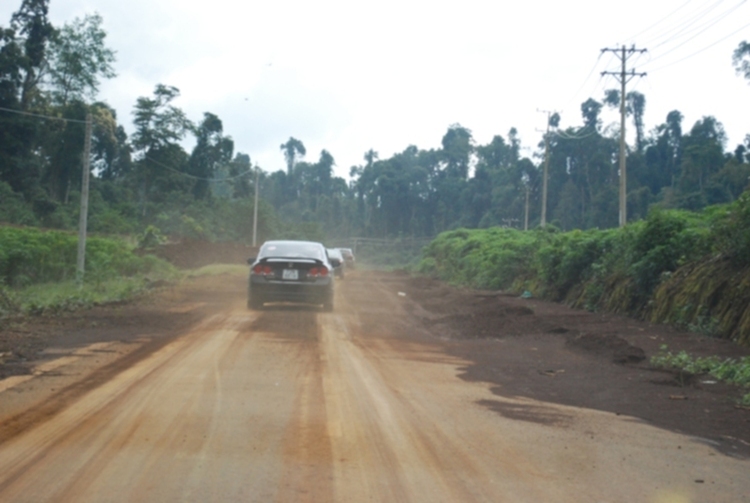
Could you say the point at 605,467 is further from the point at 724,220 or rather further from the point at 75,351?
the point at 724,220

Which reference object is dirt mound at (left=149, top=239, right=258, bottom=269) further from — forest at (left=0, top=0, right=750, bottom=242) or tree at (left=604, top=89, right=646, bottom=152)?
tree at (left=604, top=89, right=646, bottom=152)

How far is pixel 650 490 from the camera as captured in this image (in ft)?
16.9

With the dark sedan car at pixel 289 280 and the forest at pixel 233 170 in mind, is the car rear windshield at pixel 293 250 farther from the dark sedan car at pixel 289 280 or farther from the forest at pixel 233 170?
the forest at pixel 233 170

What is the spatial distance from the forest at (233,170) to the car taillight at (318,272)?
96.4ft

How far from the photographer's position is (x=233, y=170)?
3086 inches

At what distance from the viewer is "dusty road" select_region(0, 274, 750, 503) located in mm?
4988

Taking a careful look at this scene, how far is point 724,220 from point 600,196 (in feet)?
158

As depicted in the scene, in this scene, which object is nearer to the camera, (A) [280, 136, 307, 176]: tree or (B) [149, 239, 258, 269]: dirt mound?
(B) [149, 239, 258, 269]: dirt mound

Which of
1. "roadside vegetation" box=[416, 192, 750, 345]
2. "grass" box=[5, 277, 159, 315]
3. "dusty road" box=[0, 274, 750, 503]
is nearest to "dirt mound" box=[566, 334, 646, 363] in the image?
"roadside vegetation" box=[416, 192, 750, 345]

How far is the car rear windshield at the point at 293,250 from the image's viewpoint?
17672 mm

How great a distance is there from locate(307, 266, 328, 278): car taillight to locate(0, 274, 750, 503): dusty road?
7.12m

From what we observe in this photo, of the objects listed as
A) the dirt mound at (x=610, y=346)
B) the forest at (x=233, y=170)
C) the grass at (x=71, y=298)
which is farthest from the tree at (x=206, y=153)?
the dirt mound at (x=610, y=346)

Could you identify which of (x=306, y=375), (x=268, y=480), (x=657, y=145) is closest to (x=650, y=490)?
(x=268, y=480)

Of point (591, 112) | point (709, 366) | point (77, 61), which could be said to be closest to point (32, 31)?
point (77, 61)
